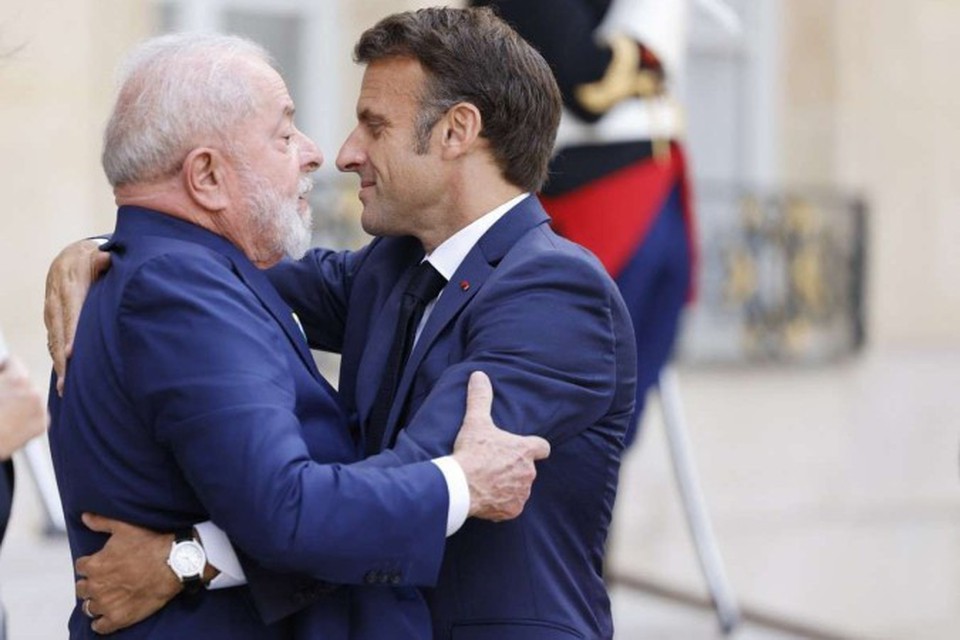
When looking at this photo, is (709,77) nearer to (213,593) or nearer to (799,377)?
(799,377)

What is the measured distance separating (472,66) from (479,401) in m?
0.50

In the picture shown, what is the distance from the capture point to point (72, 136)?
263 inches

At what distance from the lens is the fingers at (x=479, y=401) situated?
2.16 meters

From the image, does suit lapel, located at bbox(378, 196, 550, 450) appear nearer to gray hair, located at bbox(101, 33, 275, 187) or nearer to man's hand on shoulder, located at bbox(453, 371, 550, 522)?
man's hand on shoulder, located at bbox(453, 371, 550, 522)

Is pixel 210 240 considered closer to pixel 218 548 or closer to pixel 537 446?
pixel 218 548

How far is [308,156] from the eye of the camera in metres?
2.36

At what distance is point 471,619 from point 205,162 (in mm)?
719

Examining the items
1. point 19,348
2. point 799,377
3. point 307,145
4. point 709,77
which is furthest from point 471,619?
point 709,77

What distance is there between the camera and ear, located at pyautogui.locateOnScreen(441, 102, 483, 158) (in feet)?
7.76

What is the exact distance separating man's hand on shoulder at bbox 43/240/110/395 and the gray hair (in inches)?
6.5

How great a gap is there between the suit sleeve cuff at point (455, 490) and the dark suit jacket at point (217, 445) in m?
0.02

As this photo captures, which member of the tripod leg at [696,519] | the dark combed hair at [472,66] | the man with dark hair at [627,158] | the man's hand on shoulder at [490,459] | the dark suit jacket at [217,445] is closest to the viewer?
the dark suit jacket at [217,445]

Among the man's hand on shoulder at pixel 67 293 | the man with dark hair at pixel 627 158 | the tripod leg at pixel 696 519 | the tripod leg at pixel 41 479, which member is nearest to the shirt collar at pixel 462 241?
the man's hand on shoulder at pixel 67 293

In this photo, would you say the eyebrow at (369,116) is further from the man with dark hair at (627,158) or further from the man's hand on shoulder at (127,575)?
the man with dark hair at (627,158)
